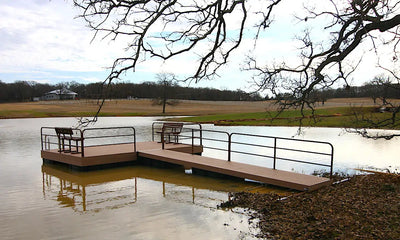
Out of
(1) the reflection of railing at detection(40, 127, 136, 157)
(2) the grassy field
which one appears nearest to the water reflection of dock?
(1) the reflection of railing at detection(40, 127, 136, 157)

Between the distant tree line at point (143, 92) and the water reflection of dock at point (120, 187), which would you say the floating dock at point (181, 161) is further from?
the distant tree line at point (143, 92)

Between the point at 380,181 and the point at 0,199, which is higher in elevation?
the point at 380,181

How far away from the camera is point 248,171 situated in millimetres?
8906

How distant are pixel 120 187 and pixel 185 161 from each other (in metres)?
2.23

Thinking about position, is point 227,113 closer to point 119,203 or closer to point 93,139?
point 93,139

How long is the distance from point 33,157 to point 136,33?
9.26m

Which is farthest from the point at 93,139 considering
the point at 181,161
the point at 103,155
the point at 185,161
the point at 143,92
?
the point at 143,92

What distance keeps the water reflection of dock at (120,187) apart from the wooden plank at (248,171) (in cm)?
26

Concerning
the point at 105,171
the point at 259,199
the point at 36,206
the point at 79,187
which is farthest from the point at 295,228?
the point at 105,171

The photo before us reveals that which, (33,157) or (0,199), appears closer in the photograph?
(0,199)

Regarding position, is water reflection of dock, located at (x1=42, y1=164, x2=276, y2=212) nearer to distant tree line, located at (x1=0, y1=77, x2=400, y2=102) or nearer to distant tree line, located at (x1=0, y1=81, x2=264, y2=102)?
distant tree line, located at (x1=0, y1=77, x2=400, y2=102)

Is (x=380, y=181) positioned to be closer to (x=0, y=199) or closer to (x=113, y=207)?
(x=113, y=207)

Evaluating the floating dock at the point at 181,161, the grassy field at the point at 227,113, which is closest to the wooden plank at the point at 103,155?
the floating dock at the point at 181,161

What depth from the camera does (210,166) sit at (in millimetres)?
9688
